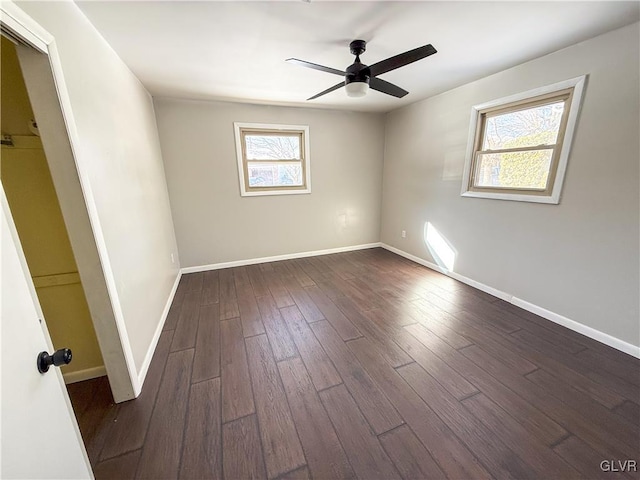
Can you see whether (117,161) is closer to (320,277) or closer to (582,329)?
(320,277)

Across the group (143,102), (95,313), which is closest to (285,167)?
(143,102)

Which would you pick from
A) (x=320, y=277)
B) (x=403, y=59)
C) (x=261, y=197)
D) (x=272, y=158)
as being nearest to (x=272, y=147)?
(x=272, y=158)

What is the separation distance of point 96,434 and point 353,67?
115 inches

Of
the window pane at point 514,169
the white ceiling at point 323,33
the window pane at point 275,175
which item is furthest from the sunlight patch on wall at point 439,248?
Result: the window pane at point 275,175

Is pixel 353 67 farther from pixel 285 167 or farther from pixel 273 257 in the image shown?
pixel 273 257

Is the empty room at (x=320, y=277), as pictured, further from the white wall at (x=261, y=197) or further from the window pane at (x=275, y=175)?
the window pane at (x=275, y=175)

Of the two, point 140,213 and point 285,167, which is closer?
point 140,213

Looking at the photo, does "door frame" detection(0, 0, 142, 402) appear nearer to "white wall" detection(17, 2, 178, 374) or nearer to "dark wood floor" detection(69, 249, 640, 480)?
"white wall" detection(17, 2, 178, 374)

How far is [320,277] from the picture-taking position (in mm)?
3545

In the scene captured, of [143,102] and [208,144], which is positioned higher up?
[143,102]

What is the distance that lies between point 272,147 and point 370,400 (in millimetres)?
3508

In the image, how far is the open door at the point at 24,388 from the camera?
2.04 feet

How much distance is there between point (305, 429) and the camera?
1.44 metres

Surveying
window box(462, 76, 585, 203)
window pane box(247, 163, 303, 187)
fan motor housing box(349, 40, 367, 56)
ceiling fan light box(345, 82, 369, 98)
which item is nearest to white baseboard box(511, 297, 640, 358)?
window box(462, 76, 585, 203)
